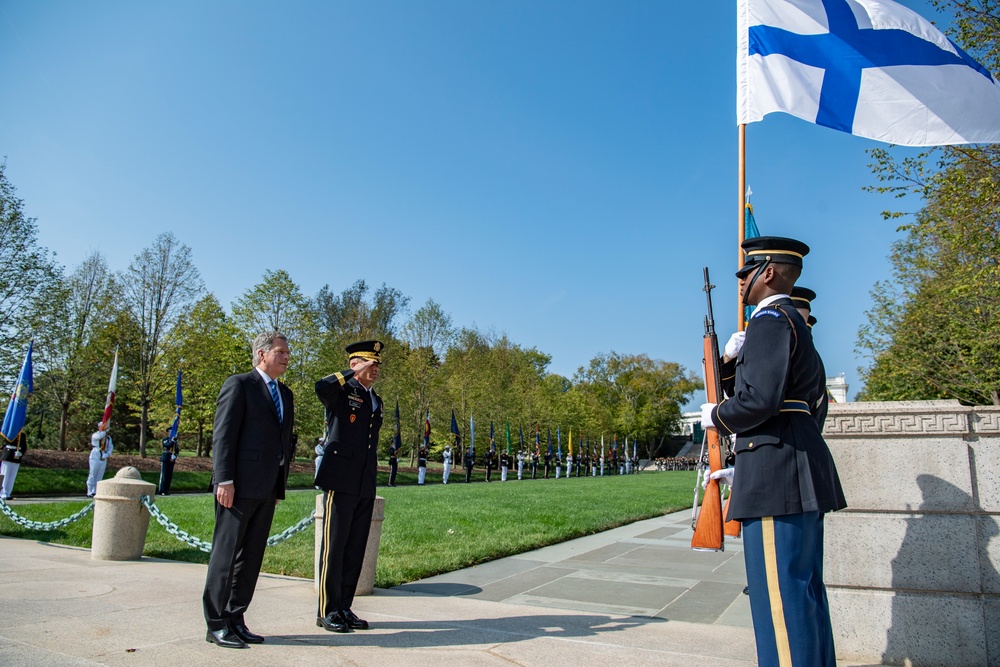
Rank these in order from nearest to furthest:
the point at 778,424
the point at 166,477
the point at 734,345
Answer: the point at 778,424 < the point at 734,345 < the point at 166,477

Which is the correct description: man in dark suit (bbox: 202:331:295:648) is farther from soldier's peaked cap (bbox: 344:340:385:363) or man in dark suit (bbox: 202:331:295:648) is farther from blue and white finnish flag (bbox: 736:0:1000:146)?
blue and white finnish flag (bbox: 736:0:1000:146)

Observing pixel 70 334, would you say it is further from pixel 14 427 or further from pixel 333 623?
pixel 333 623

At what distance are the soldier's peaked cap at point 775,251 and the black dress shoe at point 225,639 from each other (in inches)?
149

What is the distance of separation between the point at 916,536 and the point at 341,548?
3.94m

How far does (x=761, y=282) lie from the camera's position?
3711 millimetres

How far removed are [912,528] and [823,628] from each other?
1.75 meters

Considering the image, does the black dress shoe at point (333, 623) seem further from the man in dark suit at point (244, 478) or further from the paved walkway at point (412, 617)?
the man in dark suit at point (244, 478)

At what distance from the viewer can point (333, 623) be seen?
4895 millimetres

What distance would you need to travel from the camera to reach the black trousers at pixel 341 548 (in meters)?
5.03

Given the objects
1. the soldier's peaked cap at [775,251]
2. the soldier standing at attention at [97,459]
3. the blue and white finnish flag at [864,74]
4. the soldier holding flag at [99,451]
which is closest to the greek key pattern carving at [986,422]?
the soldier's peaked cap at [775,251]

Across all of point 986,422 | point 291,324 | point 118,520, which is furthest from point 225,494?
point 291,324

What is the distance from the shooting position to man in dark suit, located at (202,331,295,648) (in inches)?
183

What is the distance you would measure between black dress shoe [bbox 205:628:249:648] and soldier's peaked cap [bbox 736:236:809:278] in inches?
149

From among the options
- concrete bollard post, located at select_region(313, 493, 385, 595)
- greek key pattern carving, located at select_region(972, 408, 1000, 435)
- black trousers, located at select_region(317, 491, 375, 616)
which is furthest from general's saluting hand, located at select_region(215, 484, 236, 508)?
greek key pattern carving, located at select_region(972, 408, 1000, 435)
